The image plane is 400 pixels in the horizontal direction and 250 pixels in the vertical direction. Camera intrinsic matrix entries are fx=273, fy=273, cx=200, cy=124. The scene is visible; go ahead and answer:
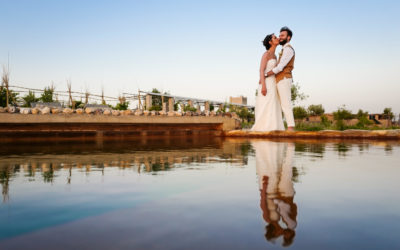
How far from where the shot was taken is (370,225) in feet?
5.64

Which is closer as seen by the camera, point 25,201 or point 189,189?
point 25,201

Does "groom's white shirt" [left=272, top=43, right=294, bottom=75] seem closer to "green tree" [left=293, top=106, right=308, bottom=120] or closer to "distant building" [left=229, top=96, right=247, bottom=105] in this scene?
"green tree" [left=293, top=106, right=308, bottom=120]

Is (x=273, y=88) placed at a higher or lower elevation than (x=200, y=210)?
higher

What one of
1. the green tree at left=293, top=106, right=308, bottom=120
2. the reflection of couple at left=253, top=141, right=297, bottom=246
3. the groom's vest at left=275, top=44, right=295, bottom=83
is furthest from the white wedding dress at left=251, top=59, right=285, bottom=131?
the green tree at left=293, top=106, right=308, bottom=120

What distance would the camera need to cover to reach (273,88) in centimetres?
1251

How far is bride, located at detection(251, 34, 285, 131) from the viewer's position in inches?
489

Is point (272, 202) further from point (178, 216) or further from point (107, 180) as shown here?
point (107, 180)

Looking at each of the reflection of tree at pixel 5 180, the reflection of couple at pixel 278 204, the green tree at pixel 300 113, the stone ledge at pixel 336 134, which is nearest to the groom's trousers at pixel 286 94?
the stone ledge at pixel 336 134

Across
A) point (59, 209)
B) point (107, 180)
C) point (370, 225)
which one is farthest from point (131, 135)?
point (370, 225)

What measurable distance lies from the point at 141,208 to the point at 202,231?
669 millimetres

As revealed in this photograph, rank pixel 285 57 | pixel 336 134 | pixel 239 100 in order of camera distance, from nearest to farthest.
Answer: pixel 336 134, pixel 285 57, pixel 239 100

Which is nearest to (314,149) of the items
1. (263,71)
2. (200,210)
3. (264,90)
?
(200,210)

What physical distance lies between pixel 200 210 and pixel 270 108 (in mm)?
10965

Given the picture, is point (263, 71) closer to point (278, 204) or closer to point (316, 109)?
point (278, 204)
